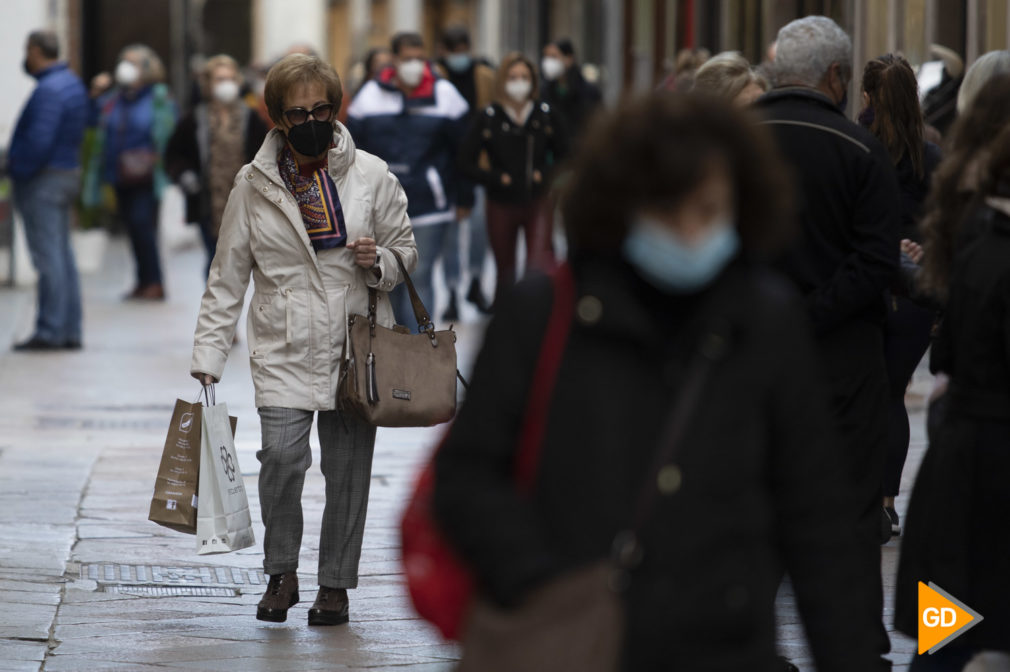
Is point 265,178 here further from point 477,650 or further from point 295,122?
point 477,650

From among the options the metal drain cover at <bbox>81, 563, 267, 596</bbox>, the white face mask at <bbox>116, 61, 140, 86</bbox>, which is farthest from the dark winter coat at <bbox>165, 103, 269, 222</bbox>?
the metal drain cover at <bbox>81, 563, 267, 596</bbox>

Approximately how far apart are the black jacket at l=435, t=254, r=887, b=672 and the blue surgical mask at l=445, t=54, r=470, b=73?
1213cm

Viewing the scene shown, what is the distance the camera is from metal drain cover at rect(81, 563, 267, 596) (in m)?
6.20

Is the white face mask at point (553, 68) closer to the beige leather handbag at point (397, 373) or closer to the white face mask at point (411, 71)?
the white face mask at point (411, 71)

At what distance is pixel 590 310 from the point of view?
8.54ft

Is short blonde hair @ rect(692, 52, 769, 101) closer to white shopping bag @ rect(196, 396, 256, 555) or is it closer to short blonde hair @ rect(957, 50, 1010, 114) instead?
short blonde hair @ rect(957, 50, 1010, 114)

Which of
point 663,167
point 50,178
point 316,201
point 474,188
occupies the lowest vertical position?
point 474,188

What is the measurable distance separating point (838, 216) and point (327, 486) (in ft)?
5.91

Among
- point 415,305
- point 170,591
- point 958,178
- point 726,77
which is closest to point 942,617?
point 958,178

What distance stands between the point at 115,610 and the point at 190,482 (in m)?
0.63

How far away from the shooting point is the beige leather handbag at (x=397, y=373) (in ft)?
17.7

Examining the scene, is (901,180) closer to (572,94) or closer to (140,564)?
(140,564)

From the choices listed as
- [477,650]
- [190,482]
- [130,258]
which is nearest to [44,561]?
[190,482]

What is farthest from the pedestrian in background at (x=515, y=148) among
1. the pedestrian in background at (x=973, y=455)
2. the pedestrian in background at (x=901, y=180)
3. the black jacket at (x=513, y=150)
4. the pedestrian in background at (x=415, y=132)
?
the pedestrian in background at (x=973, y=455)
